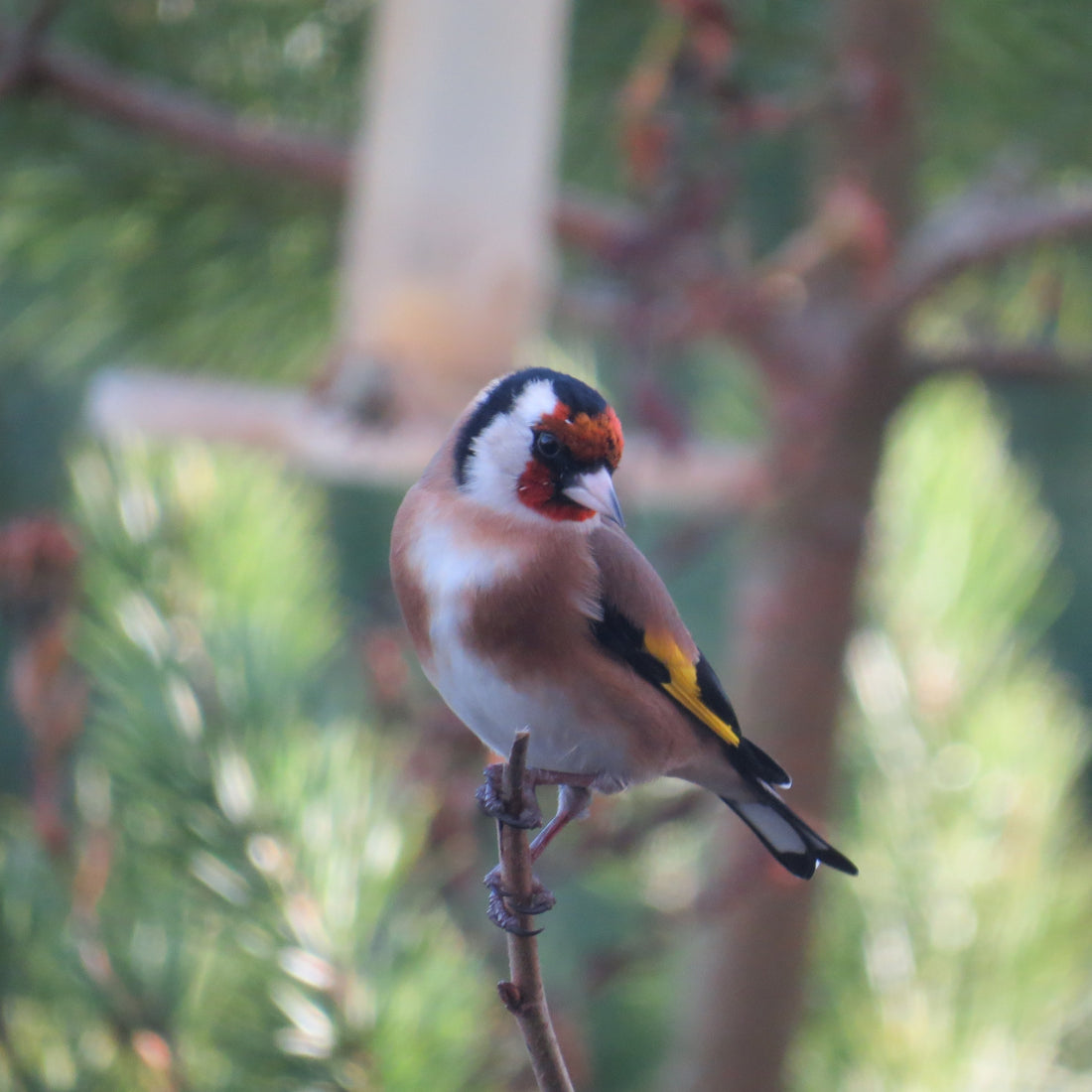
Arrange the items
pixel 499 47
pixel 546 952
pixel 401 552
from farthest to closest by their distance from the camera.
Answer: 1. pixel 546 952
2. pixel 499 47
3. pixel 401 552

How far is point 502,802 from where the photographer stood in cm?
33

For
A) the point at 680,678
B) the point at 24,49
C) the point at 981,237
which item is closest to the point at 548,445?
the point at 680,678

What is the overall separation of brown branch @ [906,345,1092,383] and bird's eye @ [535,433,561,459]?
0.74 m

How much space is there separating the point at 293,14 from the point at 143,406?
58 centimetres

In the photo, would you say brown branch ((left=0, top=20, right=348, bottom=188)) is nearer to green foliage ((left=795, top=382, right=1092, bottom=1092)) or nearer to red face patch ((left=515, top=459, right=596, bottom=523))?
green foliage ((left=795, top=382, right=1092, bottom=1092))

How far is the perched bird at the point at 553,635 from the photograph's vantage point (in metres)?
0.41

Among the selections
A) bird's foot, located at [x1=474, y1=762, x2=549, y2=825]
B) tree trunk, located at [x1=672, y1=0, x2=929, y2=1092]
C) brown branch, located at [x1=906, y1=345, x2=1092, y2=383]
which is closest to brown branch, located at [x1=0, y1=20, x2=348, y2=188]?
tree trunk, located at [x1=672, y1=0, x2=929, y2=1092]

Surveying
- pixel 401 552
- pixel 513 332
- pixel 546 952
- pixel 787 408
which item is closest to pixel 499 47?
pixel 513 332

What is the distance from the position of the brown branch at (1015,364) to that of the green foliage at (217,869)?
1.70 ft

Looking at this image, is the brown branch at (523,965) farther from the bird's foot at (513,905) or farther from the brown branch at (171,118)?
the brown branch at (171,118)

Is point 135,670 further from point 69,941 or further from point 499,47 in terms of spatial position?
point 499,47

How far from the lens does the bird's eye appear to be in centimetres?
35

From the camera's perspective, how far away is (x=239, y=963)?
77 centimetres

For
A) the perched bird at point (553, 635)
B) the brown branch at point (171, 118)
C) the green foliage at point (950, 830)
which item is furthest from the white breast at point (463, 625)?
the green foliage at point (950, 830)
